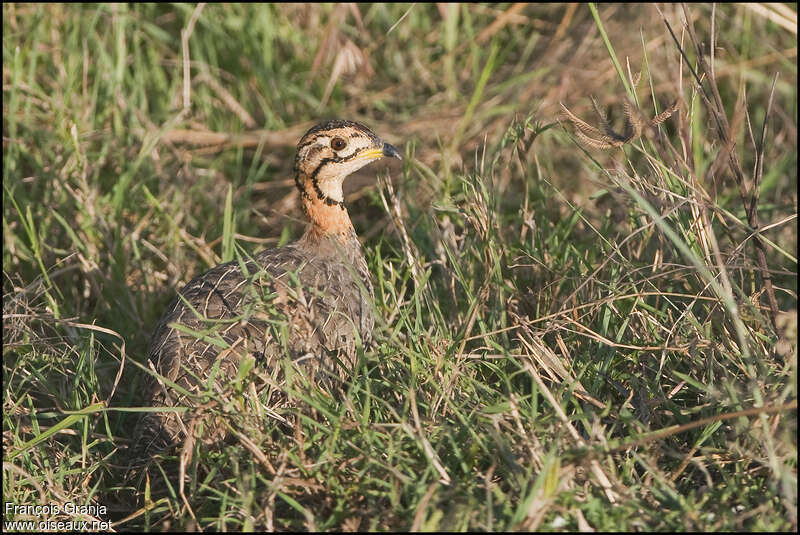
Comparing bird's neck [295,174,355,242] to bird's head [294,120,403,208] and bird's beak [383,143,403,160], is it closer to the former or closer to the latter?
bird's head [294,120,403,208]

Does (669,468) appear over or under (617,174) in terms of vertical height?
under

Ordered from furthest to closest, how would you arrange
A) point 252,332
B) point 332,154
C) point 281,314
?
point 332,154 < point 252,332 < point 281,314

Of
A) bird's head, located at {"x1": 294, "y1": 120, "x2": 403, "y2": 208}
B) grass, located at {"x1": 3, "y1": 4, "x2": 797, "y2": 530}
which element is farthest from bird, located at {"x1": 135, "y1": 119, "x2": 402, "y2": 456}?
grass, located at {"x1": 3, "y1": 4, "x2": 797, "y2": 530}

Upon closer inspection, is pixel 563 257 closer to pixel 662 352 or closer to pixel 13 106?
pixel 662 352

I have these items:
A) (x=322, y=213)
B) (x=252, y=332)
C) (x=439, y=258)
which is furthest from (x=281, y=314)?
(x=439, y=258)

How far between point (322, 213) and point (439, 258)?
71 centimetres

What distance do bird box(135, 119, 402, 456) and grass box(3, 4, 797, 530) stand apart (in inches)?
7.6

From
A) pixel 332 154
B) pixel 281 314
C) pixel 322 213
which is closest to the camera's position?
pixel 281 314

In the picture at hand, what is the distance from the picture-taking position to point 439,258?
5469mm

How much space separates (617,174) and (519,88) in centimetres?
298

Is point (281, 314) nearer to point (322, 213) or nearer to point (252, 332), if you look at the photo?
point (252, 332)

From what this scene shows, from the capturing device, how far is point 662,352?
4.31 metres

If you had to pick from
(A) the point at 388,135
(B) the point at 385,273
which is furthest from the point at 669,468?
(A) the point at 388,135

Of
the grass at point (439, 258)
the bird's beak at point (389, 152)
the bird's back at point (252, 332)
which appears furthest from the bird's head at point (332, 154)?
the bird's back at point (252, 332)
